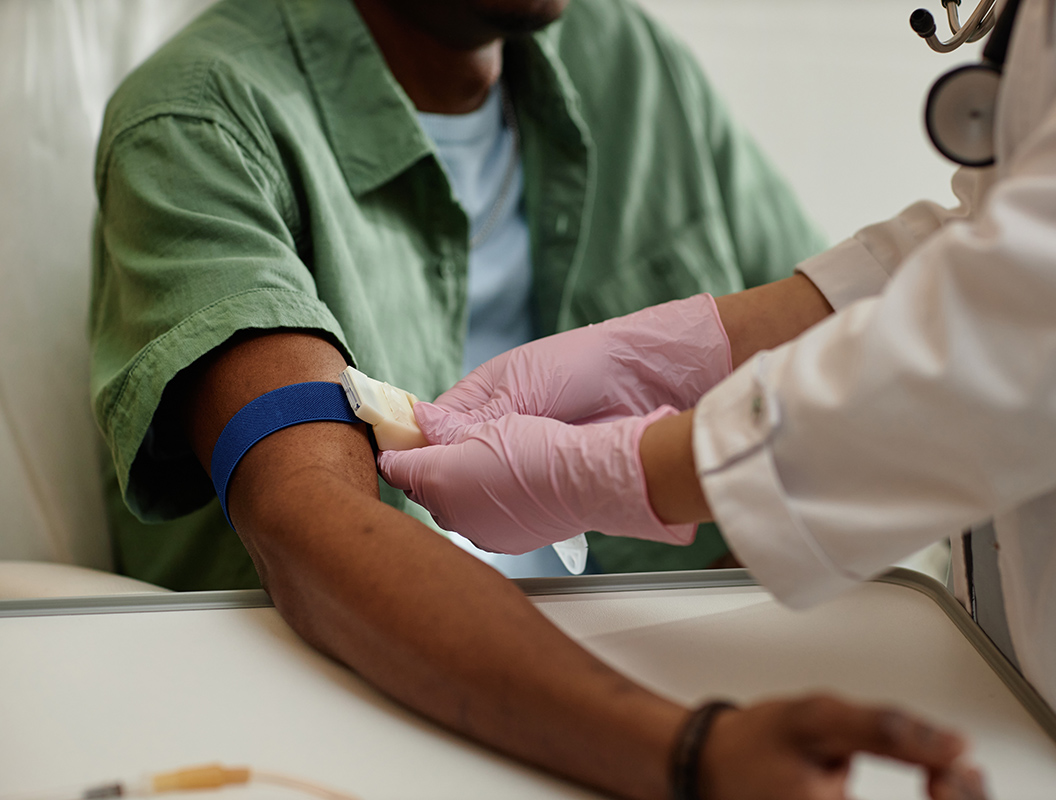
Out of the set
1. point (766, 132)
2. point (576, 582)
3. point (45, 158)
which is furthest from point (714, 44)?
point (576, 582)

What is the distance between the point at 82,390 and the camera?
45.1 inches

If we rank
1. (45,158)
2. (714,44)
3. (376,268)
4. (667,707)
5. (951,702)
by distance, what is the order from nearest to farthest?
(667,707)
(951,702)
(376,268)
(45,158)
(714,44)

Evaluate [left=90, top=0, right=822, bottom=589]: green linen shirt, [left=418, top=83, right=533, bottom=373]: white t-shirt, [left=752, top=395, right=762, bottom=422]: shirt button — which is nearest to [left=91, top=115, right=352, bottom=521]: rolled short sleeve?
[left=90, top=0, right=822, bottom=589]: green linen shirt

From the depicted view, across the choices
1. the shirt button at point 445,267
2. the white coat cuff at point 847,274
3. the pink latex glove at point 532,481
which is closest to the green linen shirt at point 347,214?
the shirt button at point 445,267

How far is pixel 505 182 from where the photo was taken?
1307mm

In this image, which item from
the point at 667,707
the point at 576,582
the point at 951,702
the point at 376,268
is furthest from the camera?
the point at 376,268

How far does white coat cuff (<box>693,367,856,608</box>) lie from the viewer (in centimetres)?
52

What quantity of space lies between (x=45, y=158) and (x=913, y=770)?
125 cm

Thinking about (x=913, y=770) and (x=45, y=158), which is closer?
(x=913, y=770)

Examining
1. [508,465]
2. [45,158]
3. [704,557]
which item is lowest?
[704,557]

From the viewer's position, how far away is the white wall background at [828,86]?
1.82 metres

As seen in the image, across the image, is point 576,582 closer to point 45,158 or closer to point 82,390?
point 82,390

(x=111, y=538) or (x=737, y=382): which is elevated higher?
(x=737, y=382)

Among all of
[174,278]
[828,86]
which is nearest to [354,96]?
[174,278]
